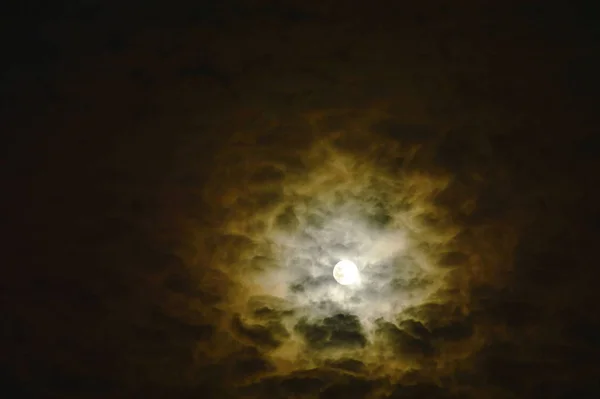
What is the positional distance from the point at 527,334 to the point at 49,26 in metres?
2.06

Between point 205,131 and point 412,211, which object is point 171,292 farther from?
point 412,211

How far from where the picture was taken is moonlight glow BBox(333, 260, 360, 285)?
1936mm

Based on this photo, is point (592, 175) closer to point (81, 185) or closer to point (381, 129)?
point (381, 129)

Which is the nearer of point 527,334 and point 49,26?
point 527,334

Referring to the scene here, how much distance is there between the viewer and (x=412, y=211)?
6.64 feet

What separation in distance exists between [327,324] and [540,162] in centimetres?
92

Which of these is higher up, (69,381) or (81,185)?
(81,185)

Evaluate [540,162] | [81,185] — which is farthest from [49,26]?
[540,162]

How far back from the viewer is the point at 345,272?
194 cm

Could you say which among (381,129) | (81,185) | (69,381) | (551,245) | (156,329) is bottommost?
(69,381)

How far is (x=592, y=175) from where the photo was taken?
6.61ft

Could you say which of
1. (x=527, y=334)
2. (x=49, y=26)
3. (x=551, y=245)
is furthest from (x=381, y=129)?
(x=49, y=26)

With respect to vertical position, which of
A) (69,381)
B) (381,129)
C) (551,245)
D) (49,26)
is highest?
(49,26)

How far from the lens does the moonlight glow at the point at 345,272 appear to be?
1.94 m
